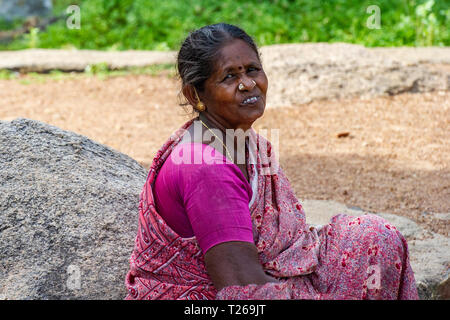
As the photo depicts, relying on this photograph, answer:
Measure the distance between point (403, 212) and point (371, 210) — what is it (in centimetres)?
22

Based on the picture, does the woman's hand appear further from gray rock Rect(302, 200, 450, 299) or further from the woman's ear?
gray rock Rect(302, 200, 450, 299)

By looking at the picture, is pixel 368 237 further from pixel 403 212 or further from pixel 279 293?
pixel 403 212

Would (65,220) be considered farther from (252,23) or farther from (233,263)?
(252,23)

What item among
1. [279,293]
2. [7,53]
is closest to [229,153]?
[279,293]

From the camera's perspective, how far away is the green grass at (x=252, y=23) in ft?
28.7

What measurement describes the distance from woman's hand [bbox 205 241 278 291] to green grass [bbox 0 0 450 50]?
6842mm

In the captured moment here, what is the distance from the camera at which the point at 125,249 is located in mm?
2789

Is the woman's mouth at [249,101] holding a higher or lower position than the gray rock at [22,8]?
lower

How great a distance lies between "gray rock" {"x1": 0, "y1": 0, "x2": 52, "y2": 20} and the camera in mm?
12508

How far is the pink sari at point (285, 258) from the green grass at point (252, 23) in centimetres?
641

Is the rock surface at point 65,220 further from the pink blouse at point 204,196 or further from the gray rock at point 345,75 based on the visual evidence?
the gray rock at point 345,75

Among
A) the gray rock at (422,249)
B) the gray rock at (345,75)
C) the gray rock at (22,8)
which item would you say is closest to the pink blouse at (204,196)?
the gray rock at (422,249)

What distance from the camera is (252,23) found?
32.2ft

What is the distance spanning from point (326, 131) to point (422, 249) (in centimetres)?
298
